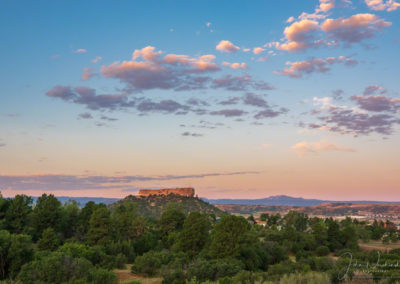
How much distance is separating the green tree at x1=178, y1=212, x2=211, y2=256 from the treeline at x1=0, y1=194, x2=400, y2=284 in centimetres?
11

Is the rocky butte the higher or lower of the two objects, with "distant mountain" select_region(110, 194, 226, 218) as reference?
higher

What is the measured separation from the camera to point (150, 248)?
4531cm

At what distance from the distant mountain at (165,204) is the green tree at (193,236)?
80131mm

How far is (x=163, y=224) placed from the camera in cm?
5409

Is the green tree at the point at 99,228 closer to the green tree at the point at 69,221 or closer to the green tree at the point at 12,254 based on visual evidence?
the green tree at the point at 69,221

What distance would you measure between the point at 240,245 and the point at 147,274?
10011 millimetres

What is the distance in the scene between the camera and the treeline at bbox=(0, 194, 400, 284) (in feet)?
79.0

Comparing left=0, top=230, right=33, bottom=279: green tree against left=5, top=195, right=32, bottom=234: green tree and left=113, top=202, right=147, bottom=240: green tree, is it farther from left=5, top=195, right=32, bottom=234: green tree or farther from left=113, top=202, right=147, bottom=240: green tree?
left=113, top=202, right=147, bottom=240: green tree

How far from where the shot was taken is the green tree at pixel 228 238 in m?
35.1

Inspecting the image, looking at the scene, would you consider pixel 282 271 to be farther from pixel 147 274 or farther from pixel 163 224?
pixel 163 224

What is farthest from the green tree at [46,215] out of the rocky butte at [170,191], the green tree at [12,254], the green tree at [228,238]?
the rocky butte at [170,191]

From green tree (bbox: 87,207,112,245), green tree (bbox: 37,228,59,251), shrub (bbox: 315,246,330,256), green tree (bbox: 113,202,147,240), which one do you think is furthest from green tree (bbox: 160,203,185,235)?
shrub (bbox: 315,246,330,256)

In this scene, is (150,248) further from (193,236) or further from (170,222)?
(170,222)

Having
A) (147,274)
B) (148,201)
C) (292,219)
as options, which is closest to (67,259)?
(147,274)
